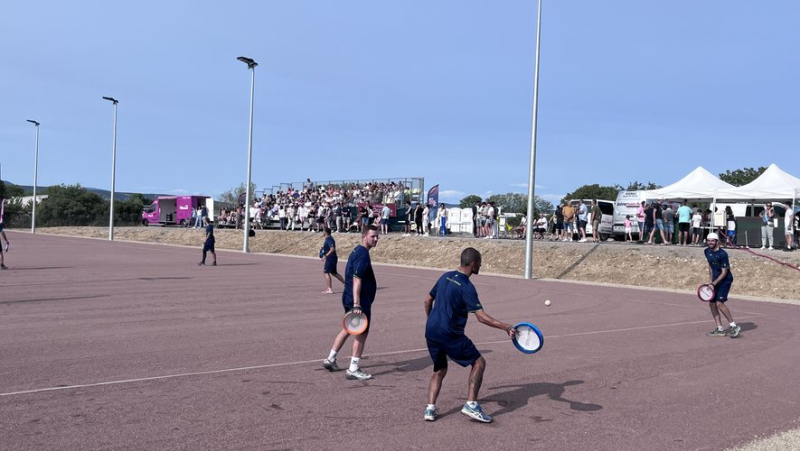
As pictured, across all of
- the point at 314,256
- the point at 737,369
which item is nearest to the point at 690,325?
the point at 737,369

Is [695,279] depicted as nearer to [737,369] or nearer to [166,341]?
[737,369]

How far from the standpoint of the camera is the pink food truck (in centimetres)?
6005

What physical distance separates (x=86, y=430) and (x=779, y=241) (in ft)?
83.7

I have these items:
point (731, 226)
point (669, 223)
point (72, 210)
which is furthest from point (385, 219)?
point (72, 210)

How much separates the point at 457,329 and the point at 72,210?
81482 millimetres

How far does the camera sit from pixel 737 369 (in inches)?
344

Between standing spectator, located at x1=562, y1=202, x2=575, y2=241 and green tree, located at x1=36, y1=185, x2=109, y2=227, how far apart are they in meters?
54.5

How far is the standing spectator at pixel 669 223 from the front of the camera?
89.4ft

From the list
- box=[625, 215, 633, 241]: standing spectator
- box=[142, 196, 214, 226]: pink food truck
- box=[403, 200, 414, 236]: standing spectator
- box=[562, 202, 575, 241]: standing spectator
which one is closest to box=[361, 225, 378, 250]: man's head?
box=[562, 202, 575, 241]: standing spectator

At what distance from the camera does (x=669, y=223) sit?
27.6m

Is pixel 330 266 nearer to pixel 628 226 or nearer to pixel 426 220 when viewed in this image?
pixel 628 226

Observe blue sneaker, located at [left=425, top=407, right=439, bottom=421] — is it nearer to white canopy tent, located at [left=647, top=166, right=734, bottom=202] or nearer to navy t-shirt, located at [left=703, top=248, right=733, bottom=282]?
navy t-shirt, located at [left=703, top=248, right=733, bottom=282]

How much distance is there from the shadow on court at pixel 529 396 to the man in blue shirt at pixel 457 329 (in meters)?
0.58

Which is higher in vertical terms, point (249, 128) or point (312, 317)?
point (249, 128)
